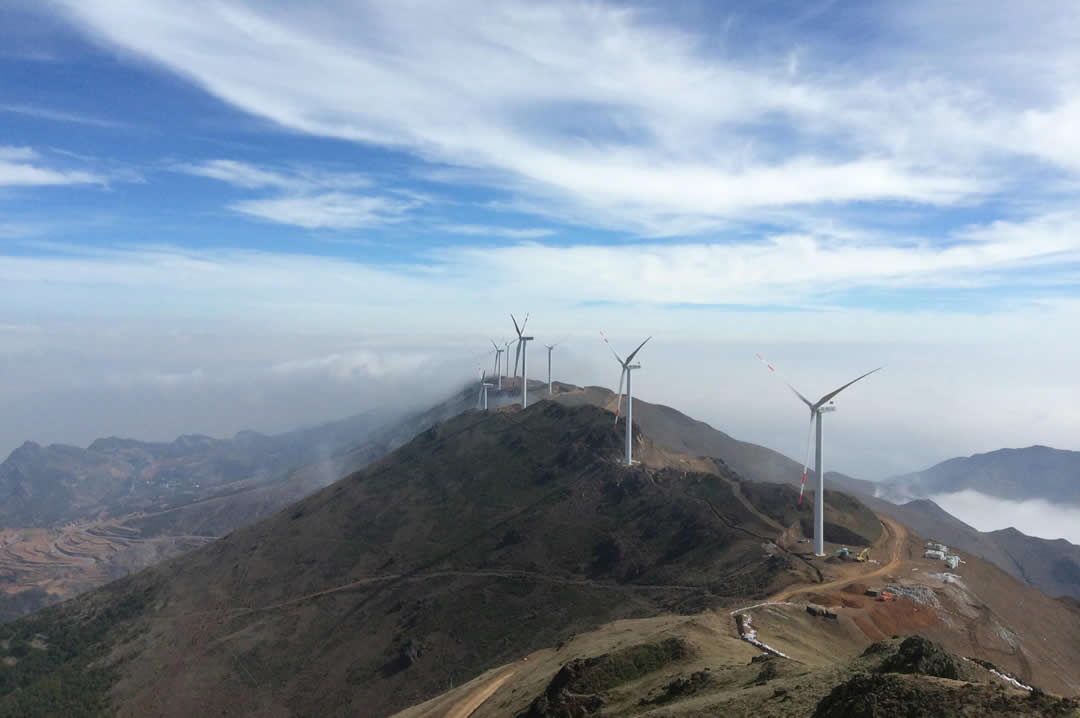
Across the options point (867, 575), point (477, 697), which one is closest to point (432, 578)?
point (477, 697)

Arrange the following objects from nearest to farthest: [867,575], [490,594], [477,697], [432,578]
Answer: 1. [477,697]
2. [867,575]
3. [490,594]
4. [432,578]

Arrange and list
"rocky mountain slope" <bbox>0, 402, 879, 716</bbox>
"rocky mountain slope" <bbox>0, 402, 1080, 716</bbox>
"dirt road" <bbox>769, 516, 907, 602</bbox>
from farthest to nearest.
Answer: "rocky mountain slope" <bbox>0, 402, 879, 716</bbox>, "dirt road" <bbox>769, 516, 907, 602</bbox>, "rocky mountain slope" <bbox>0, 402, 1080, 716</bbox>

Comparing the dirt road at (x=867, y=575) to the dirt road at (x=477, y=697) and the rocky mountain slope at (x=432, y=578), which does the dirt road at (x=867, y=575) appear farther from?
the dirt road at (x=477, y=697)

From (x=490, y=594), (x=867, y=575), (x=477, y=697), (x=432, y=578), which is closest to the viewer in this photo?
(x=477, y=697)

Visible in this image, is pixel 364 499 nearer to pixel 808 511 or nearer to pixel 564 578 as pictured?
pixel 564 578

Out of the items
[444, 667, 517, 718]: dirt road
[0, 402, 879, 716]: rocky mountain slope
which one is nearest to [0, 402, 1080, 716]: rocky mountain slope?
[0, 402, 879, 716]: rocky mountain slope

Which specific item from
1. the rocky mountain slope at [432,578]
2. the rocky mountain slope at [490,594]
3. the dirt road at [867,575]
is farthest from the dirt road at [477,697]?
the dirt road at [867,575]

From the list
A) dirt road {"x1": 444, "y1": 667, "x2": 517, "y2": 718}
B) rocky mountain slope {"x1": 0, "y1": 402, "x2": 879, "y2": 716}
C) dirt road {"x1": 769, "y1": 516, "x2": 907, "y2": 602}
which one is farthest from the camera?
rocky mountain slope {"x1": 0, "y1": 402, "x2": 879, "y2": 716}

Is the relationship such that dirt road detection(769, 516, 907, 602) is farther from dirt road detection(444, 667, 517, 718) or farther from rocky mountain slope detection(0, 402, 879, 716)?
dirt road detection(444, 667, 517, 718)

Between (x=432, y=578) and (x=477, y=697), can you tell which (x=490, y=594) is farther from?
(x=477, y=697)
